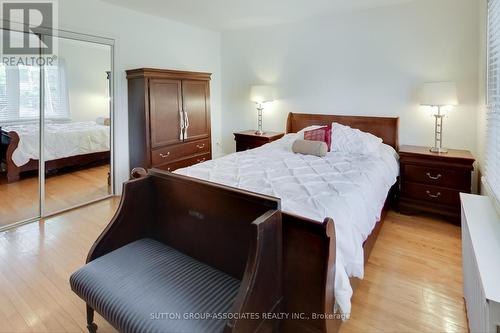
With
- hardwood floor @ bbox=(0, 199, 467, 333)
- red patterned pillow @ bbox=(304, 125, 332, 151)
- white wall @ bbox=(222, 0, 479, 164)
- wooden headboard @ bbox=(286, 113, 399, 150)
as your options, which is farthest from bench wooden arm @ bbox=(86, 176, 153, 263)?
white wall @ bbox=(222, 0, 479, 164)

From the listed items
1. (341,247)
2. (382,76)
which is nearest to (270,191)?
(341,247)

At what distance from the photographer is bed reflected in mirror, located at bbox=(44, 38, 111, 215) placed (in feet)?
10.8

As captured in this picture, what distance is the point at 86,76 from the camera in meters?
3.56

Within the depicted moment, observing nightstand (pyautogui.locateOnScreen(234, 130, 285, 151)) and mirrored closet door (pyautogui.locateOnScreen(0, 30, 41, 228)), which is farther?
nightstand (pyautogui.locateOnScreen(234, 130, 285, 151))

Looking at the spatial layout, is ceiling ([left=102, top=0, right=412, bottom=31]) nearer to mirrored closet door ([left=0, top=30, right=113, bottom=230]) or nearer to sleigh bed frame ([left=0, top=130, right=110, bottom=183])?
mirrored closet door ([left=0, top=30, right=113, bottom=230])

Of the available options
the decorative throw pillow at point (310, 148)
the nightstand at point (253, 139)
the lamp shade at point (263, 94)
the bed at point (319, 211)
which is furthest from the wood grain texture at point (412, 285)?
the lamp shade at point (263, 94)

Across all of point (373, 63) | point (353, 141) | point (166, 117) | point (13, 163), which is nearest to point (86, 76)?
point (166, 117)

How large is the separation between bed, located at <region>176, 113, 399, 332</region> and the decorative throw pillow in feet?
0.31

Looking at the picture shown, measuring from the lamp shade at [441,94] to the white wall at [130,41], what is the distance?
3.40m

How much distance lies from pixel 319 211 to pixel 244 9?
10.4 ft

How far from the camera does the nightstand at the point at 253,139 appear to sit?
175 inches

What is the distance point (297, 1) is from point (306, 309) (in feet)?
11.1

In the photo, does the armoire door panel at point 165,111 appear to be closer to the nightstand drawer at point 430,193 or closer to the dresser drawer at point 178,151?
the dresser drawer at point 178,151

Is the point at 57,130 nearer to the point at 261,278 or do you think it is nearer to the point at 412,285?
the point at 261,278
